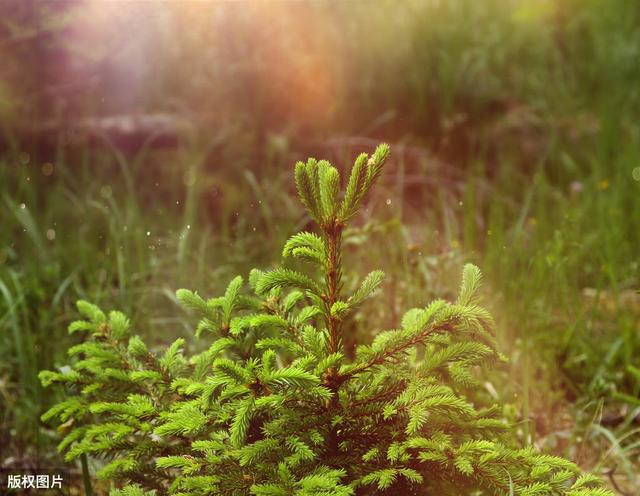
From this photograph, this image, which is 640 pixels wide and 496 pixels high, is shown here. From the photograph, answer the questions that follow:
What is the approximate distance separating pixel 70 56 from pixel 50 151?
508 millimetres

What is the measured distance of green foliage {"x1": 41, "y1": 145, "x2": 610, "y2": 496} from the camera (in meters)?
1.18

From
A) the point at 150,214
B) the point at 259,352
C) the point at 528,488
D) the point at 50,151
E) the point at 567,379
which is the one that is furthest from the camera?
the point at 50,151

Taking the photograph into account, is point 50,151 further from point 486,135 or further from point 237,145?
point 486,135

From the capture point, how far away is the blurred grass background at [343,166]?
2320mm

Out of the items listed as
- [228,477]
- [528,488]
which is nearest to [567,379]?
[528,488]

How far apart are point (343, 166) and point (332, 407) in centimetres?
192

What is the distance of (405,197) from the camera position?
12.2 ft

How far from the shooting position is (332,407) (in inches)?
49.9

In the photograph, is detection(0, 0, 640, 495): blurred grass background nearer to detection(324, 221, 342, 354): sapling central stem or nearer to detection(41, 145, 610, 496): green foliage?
detection(41, 145, 610, 496): green foliage

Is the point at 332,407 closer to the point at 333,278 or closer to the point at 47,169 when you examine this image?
the point at 333,278

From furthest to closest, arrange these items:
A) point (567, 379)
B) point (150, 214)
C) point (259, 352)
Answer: point (150, 214), point (567, 379), point (259, 352)

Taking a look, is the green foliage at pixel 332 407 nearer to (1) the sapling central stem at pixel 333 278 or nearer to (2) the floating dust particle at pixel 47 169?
(1) the sapling central stem at pixel 333 278

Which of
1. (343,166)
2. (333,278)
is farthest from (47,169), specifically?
(333,278)

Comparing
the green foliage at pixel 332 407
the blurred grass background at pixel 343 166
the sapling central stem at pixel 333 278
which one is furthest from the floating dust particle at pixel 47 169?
the sapling central stem at pixel 333 278
